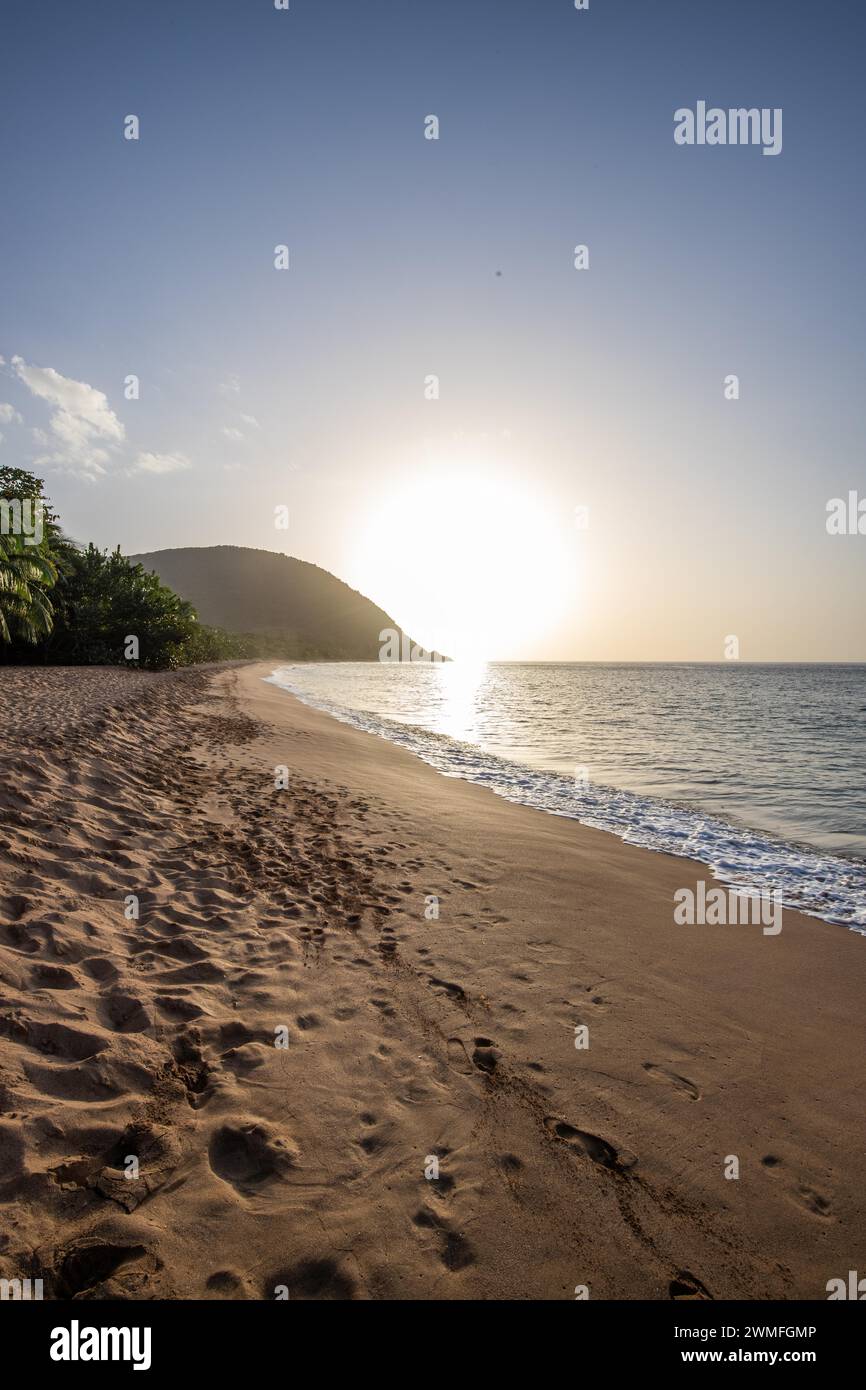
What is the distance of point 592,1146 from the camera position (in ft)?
11.3

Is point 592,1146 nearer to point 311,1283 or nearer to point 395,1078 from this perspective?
point 395,1078

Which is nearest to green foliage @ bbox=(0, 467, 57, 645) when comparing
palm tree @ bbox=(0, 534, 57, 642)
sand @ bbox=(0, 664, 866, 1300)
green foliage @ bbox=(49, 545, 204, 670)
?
palm tree @ bbox=(0, 534, 57, 642)

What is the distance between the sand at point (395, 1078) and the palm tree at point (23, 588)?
82.6 feet

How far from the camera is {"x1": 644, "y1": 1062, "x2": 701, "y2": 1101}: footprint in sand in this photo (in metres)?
3.98

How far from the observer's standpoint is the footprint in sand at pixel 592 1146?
3324 millimetres

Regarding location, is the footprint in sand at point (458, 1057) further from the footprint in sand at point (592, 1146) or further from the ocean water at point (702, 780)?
the ocean water at point (702, 780)

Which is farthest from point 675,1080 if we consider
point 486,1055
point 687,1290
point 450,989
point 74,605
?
point 74,605

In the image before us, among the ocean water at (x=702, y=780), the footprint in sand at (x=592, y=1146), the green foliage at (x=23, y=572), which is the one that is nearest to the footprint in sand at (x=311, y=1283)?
the footprint in sand at (x=592, y=1146)

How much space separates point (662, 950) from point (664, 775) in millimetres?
12016

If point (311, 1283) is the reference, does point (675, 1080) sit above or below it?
below

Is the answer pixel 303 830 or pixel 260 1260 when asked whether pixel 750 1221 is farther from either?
pixel 303 830

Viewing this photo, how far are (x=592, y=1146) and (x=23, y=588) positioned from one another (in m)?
32.4

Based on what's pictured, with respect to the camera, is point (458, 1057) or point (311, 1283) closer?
point (311, 1283)
